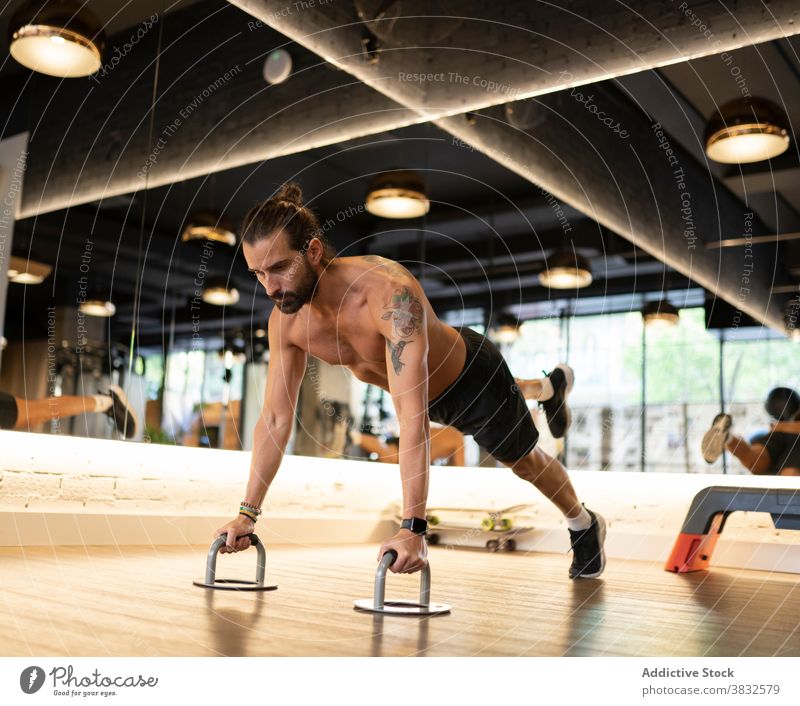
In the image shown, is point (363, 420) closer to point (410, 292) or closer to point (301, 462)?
point (301, 462)

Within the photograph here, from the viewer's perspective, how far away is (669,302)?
197 inches

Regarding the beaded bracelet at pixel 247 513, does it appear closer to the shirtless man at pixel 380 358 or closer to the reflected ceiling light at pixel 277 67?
the shirtless man at pixel 380 358

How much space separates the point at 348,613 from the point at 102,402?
7.12ft

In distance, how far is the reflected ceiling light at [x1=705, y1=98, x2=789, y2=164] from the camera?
169 inches

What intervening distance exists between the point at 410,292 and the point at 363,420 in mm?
3167

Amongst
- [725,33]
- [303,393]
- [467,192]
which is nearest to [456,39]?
[467,192]

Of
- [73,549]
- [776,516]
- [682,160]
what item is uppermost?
[682,160]

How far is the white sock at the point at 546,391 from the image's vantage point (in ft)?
12.0

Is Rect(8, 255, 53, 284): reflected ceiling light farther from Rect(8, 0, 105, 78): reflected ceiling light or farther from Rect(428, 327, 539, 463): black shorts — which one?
Rect(428, 327, 539, 463): black shorts

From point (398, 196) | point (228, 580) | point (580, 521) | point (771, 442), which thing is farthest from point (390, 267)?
point (771, 442)

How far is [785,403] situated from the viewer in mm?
4613

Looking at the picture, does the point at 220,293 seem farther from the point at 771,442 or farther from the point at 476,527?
the point at 771,442

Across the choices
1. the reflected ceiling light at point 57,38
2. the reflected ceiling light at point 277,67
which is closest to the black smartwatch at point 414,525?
the reflected ceiling light at point 57,38

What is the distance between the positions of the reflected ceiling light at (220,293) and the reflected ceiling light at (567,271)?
1967mm
